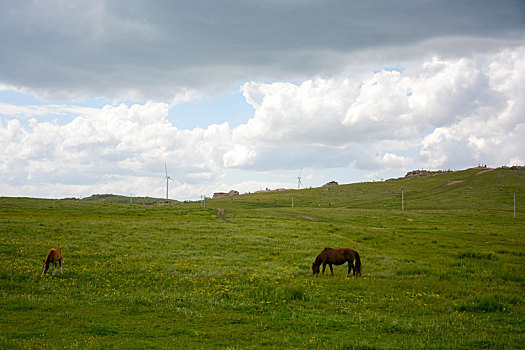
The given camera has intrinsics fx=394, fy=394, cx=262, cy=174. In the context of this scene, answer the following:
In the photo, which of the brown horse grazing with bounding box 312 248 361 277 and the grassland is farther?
the brown horse grazing with bounding box 312 248 361 277

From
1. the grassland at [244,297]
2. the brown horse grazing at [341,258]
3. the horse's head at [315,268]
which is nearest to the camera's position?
the grassland at [244,297]

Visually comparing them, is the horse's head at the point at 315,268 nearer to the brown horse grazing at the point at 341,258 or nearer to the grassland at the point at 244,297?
the brown horse grazing at the point at 341,258

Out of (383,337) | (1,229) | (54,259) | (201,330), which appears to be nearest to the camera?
(383,337)


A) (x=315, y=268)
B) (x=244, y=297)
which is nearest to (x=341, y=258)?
(x=315, y=268)

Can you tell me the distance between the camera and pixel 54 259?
24.0 meters

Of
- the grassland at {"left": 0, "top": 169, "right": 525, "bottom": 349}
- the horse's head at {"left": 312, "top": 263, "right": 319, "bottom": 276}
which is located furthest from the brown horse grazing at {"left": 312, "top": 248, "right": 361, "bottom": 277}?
the grassland at {"left": 0, "top": 169, "right": 525, "bottom": 349}

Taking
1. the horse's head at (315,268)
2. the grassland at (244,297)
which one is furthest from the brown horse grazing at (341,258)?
the grassland at (244,297)

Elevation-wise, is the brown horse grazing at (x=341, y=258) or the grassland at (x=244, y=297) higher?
the brown horse grazing at (x=341, y=258)

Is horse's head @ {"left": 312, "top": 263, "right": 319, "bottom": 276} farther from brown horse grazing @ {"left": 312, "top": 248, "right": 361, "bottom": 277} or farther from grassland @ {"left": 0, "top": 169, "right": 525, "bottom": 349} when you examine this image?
grassland @ {"left": 0, "top": 169, "right": 525, "bottom": 349}

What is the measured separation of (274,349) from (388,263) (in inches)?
864

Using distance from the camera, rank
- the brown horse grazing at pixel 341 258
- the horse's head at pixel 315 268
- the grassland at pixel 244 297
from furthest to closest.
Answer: the horse's head at pixel 315 268
the brown horse grazing at pixel 341 258
the grassland at pixel 244 297

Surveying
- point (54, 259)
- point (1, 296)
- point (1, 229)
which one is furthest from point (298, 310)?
point (1, 229)

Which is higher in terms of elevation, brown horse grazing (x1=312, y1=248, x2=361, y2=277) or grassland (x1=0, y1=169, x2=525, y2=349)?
brown horse grazing (x1=312, y1=248, x2=361, y2=277)

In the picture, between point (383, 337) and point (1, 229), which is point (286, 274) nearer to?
point (383, 337)
